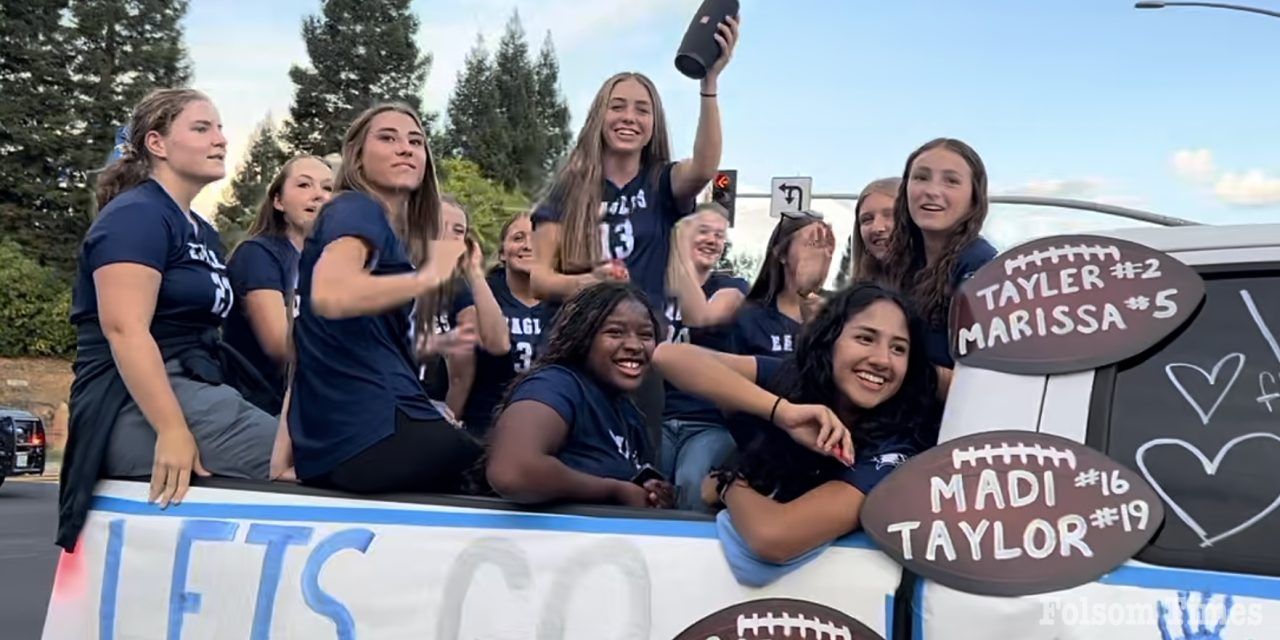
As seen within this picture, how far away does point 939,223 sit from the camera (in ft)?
9.86

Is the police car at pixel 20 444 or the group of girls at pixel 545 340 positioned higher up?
the group of girls at pixel 545 340

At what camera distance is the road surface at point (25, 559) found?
7582 mm

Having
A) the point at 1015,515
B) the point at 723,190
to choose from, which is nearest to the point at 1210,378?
the point at 1015,515

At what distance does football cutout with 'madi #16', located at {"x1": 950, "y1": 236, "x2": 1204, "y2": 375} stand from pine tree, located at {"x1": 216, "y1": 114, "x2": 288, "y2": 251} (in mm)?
19260

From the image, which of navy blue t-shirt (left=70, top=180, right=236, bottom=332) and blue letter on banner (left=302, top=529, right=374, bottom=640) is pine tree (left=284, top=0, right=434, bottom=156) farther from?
blue letter on banner (left=302, top=529, right=374, bottom=640)

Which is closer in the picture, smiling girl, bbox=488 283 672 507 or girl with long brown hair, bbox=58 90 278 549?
smiling girl, bbox=488 283 672 507

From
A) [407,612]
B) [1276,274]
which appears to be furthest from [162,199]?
[1276,274]

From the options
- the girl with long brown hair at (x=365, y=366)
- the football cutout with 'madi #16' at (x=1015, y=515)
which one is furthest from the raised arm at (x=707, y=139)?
the football cutout with 'madi #16' at (x=1015, y=515)

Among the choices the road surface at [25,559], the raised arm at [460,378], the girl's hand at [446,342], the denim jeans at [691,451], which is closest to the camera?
the girl's hand at [446,342]

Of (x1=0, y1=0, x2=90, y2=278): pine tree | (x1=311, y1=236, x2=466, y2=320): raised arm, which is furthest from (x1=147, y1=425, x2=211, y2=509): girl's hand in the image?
(x1=0, y1=0, x2=90, y2=278): pine tree

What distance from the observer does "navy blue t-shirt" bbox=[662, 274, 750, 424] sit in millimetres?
3746

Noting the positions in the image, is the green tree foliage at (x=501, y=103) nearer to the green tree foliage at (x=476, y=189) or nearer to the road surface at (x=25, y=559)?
the green tree foliage at (x=476, y=189)

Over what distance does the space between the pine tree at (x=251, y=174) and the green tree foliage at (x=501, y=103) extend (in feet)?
15.0

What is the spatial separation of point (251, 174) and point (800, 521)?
2915 centimetres
